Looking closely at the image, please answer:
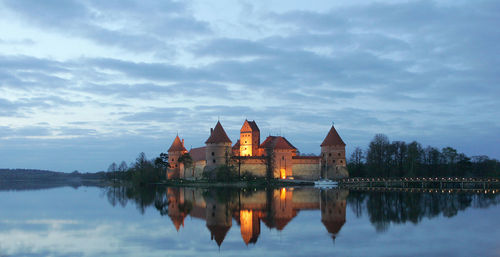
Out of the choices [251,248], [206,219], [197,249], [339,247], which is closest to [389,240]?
[339,247]

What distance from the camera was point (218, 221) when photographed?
20.3 m

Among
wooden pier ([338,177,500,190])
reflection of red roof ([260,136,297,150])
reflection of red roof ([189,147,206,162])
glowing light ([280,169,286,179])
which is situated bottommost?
wooden pier ([338,177,500,190])

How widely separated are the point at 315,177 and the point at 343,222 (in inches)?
1729

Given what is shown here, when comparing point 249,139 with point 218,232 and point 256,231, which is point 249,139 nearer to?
point 256,231

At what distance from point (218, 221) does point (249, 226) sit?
2.20 m

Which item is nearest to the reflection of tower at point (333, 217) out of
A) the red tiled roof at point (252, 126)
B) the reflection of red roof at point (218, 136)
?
the reflection of red roof at point (218, 136)

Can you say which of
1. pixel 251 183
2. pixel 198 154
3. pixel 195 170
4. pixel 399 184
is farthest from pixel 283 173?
pixel 399 184

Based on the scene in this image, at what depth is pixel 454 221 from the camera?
20141 millimetres

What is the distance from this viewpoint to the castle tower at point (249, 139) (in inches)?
2694

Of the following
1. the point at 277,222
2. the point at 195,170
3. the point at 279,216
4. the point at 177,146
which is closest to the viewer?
the point at 277,222

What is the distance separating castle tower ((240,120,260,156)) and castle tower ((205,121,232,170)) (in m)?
6.68

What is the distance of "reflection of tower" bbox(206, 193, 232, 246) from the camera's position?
16.5m

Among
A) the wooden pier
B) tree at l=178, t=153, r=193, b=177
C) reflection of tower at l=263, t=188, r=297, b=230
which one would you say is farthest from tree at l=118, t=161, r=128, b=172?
reflection of tower at l=263, t=188, r=297, b=230

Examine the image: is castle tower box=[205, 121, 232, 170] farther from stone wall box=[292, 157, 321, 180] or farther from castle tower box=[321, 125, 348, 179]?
castle tower box=[321, 125, 348, 179]
